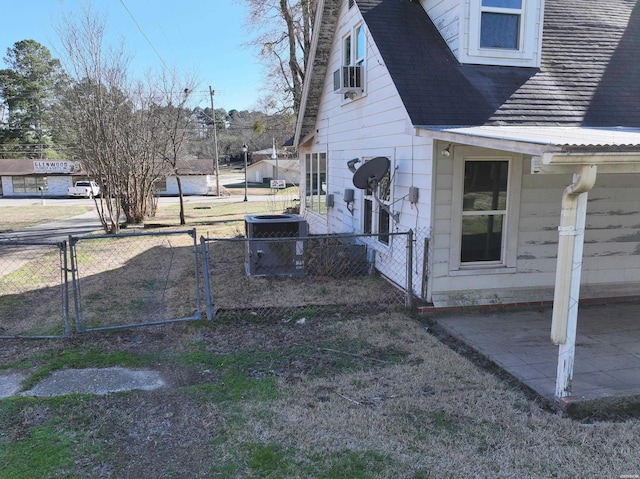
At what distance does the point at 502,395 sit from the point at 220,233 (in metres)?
13.0

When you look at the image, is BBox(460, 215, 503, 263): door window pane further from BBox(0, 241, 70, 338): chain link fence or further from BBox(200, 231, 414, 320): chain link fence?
BBox(0, 241, 70, 338): chain link fence

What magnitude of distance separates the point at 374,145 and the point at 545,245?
10.3 feet

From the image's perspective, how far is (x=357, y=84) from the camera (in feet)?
27.2

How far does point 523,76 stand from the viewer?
6754 millimetres

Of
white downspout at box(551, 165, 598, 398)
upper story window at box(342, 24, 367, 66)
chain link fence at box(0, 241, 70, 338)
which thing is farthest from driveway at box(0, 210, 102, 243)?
white downspout at box(551, 165, 598, 398)

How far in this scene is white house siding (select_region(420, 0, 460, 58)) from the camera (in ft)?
22.2

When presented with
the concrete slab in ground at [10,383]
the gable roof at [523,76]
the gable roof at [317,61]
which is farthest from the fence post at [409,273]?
the gable roof at [317,61]

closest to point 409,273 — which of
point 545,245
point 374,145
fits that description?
point 545,245

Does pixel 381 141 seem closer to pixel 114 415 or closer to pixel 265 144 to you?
pixel 114 415

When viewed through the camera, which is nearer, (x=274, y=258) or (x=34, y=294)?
Result: (x=34, y=294)

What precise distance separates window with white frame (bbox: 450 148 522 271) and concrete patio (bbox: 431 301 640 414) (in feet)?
2.41

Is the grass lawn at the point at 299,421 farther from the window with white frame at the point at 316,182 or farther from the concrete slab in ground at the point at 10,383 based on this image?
the window with white frame at the point at 316,182

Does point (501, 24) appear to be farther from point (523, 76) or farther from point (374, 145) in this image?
point (374, 145)

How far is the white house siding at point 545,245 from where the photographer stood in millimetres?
6223
